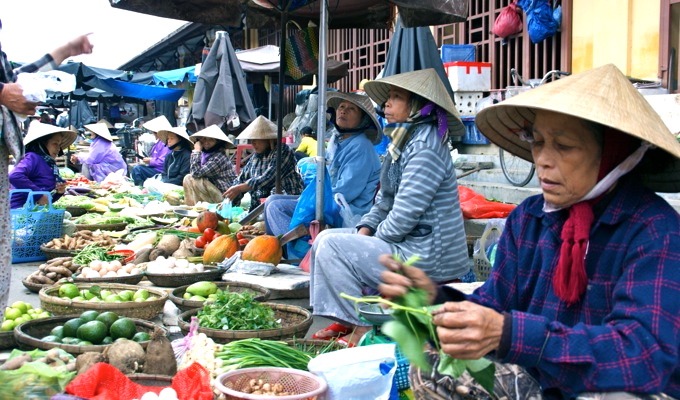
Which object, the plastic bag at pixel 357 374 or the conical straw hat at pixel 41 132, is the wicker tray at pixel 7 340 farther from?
the conical straw hat at pixel 41 132

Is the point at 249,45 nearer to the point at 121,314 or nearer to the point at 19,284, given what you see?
the point at 19,284

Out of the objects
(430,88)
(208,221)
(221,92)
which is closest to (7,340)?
(430,88)

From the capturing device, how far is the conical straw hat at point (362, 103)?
5.84 m

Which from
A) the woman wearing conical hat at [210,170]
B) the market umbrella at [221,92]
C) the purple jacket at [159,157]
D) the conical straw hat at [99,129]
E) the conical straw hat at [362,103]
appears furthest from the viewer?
the purple jacket at [159,157]

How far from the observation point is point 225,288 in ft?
17.2

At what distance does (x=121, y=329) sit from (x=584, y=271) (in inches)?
100

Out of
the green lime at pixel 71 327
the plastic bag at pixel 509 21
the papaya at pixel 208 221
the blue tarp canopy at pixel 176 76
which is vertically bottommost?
the green lime at pixel 71 327

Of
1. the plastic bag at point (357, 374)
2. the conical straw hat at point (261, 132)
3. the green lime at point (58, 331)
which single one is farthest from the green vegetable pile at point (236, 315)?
the conical straw hat at point (261, 132)

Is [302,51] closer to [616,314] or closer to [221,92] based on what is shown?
[221,92]

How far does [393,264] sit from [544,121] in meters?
0.61

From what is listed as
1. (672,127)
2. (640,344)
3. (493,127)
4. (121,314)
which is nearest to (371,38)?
(672,127)

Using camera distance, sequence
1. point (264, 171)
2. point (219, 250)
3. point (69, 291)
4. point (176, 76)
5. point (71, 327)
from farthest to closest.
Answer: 1. point (176, 76)
2. point (264, 171)
3. point (219, 250)
4. point (69, 291)
5. point (71, 327)

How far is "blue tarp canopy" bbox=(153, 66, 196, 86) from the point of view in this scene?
18.2 meters

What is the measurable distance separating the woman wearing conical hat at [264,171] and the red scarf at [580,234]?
5.07 meters
